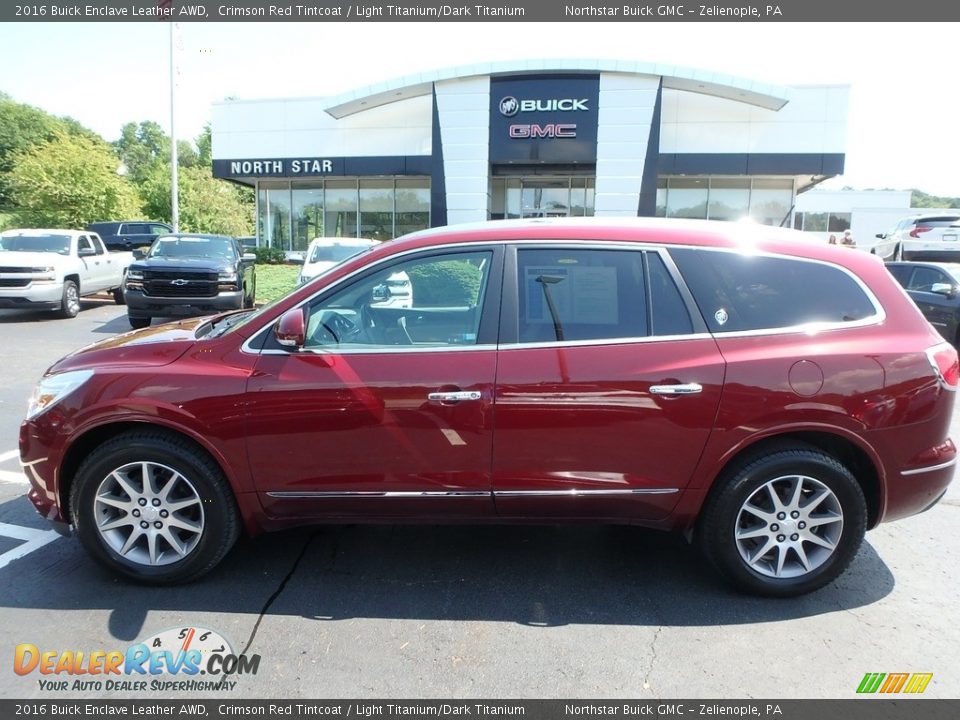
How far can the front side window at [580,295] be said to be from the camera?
317 centimetres

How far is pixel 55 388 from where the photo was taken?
3.31 metres

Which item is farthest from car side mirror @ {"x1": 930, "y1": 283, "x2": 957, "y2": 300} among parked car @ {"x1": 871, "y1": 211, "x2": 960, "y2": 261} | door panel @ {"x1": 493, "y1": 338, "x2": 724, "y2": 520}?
door panel @ {"x1": 493, "y1": 338, "x2": 724, "y2": 520}

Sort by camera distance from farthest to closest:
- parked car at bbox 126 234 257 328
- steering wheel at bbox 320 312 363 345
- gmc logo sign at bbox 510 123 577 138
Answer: gmc logo sign at bbox 510 123 577 138, parked car at bbox 126 234 257 328, steering wheel at bbox 320 312 363 345

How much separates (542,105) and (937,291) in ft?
44.8

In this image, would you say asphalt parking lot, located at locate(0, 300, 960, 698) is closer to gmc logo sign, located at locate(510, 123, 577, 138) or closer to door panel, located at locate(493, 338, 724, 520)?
door panel, located at locate(493, 338, 724, 520)

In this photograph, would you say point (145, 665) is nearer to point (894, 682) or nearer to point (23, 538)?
point (23, 538)

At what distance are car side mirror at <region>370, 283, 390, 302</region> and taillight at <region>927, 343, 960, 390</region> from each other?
110 inches

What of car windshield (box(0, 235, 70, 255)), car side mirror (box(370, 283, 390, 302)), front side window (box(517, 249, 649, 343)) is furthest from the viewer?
car windshield (box(0, 235, 70, 255))

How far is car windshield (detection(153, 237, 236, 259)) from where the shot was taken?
41.3 feet

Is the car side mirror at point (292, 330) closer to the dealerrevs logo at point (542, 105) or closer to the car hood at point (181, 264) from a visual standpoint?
the car hood at point (181, 264)

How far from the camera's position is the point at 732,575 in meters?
3.27

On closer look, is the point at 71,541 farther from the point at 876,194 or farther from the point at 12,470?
the point at 876,194

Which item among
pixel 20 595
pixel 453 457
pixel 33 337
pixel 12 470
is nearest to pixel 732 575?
pixel 453 457

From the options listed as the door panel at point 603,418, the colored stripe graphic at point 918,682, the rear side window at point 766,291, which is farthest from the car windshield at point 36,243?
the colored stripe graphic at point 918,682
